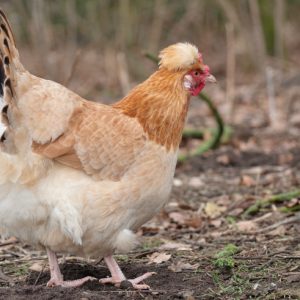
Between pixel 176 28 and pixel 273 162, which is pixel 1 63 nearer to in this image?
pixel 273 162

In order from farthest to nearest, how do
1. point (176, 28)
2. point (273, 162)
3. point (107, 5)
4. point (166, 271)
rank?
1. point (176, 28)
2. point (107, 5)
3. point (273, 162)
4. point (166, 271)

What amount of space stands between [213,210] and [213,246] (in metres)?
1.13

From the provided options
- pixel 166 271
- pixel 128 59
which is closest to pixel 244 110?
pixel 128 59

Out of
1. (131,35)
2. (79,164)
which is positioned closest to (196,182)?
(79,164)

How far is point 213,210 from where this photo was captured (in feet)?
22.2

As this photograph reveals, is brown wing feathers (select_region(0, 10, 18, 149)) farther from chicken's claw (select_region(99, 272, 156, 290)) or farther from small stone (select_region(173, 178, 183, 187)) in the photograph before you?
small stone (select_region(173, 178, 183, 187))

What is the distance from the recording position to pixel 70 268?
5.04 meters

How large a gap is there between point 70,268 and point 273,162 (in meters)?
4.29

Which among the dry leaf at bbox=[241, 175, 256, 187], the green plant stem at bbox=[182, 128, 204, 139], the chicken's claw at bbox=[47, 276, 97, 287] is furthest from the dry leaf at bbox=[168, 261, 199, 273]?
the green plant stem at bbox=[182, 128, 204, 139]

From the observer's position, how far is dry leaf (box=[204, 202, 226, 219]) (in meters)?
6.68

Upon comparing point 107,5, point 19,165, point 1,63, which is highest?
point 107,5

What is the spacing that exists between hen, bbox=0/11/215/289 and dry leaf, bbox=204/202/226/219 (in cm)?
196

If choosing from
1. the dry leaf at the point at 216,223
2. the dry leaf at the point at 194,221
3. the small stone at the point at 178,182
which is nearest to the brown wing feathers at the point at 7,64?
the dry leaf at the point at 194,221

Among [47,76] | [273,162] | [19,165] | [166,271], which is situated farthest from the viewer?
[47,76]
